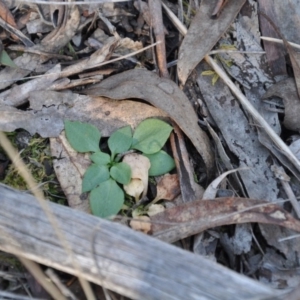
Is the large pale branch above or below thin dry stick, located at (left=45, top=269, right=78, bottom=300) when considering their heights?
above

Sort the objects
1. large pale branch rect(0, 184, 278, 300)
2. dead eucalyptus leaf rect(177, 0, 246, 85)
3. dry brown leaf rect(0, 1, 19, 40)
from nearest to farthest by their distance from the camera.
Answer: large pale branch rect(0, 184, 278, 300) → dead eucalyptus leaf rect(177, 0, 246, 85) → dry brown leaf rect(0, 1, 19, 40)

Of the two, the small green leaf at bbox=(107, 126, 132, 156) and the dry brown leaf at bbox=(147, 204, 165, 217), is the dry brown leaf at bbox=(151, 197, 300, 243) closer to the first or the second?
the dry brown leaf at bbox=(147, 204, 165, 217)

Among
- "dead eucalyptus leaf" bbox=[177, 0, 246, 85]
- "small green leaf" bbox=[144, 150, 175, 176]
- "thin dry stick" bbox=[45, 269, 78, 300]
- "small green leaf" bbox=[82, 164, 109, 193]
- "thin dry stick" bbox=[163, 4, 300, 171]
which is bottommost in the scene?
"thin dry stick" bbox=[45, 269, 78, 300]

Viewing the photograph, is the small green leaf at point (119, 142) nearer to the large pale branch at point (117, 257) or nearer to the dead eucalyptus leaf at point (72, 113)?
the dead eucalyptus leaf at point (72, 113)

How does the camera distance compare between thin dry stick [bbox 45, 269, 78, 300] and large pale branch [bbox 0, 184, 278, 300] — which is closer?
large pale branch [bbox 0, 184, 278, 300]

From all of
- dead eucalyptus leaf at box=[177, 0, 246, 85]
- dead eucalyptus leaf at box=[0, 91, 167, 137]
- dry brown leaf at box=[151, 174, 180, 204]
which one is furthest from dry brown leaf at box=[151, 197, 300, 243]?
dead eucalyptus leaf at box=[177, 0, 246, 85]

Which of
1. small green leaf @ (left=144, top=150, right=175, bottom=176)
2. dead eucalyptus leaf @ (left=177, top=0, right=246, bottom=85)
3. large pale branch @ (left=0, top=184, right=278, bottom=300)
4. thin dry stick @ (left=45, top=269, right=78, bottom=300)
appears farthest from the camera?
dead eucalyptus leaf @ (left=177, top=0, right=246, bottom=85)
